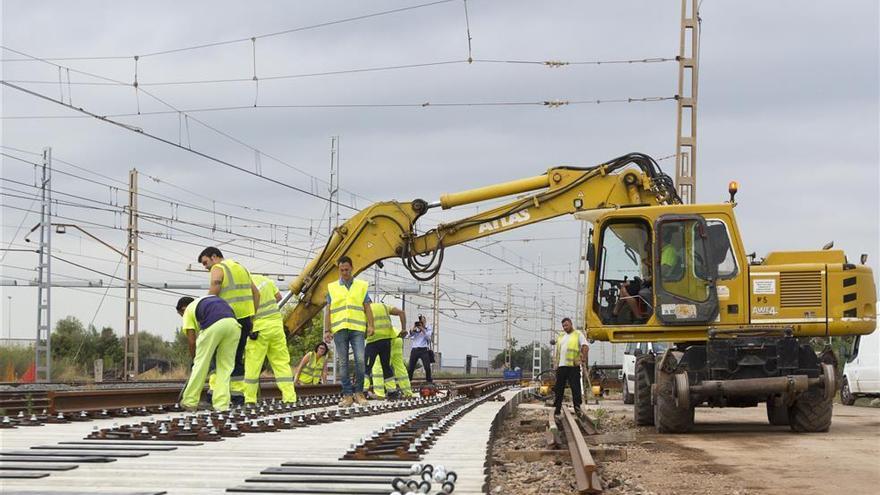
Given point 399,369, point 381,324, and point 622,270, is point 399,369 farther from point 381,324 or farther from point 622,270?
point 622,270

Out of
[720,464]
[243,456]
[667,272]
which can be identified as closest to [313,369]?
[667,272]

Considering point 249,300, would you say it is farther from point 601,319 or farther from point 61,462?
point 61,462

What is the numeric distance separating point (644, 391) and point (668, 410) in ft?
5.36

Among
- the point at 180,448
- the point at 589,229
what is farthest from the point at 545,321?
the point at 180,448

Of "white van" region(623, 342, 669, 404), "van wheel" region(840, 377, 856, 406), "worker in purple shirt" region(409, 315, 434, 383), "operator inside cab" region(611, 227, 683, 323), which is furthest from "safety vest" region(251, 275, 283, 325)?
"van wheel" region(840, 377, 856, 406)

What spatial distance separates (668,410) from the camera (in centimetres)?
1393

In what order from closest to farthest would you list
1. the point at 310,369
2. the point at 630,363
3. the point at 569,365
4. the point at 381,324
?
1. the point at 569,365
2. the point at 381,324
3. the point at 630,363
4. the point at 310,369

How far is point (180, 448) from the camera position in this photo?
7734mm

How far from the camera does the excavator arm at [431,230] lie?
62.9 ft

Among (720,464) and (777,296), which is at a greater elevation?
(777,296)

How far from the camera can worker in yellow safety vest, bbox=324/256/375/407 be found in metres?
15.4

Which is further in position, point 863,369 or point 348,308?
point 863,369

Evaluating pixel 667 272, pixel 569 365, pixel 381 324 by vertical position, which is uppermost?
pixel 667 272

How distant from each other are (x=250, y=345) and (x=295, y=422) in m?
3.41
